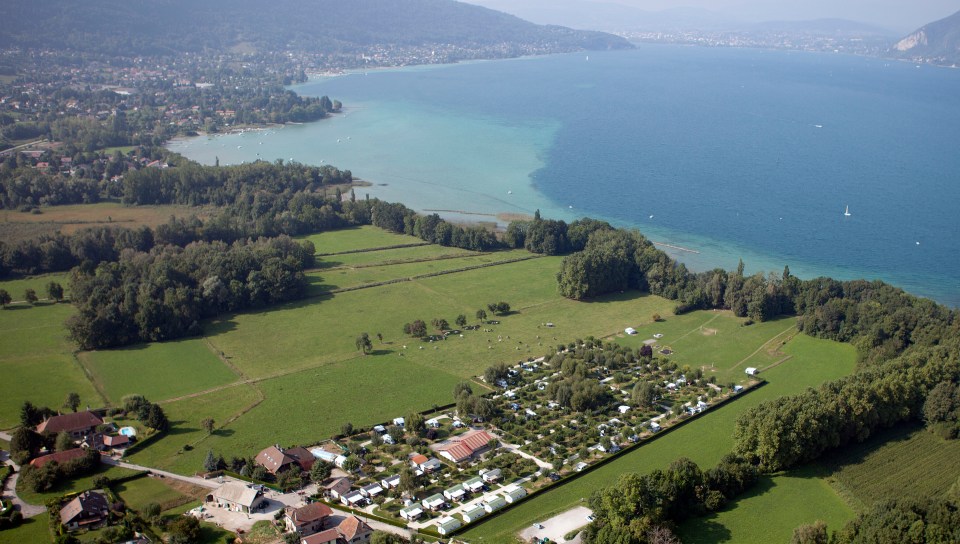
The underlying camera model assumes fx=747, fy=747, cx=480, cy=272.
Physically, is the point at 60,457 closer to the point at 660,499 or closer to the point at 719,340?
the point at 660,499

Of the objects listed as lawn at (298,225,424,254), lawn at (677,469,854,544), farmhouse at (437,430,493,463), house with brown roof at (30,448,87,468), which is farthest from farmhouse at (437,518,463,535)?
lawn at (298,225,424,254)

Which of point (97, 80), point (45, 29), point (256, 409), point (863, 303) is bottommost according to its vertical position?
point (256, 409)

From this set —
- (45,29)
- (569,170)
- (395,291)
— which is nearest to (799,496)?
(395,291)

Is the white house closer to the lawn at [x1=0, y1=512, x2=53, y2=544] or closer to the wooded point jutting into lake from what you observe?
the wooded point jutting into lake

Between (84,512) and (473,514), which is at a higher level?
(84,512)

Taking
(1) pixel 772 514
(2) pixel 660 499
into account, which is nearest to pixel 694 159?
(1) pixel 772 514

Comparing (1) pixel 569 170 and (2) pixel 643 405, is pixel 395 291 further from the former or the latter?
(1) pixel 569 170
